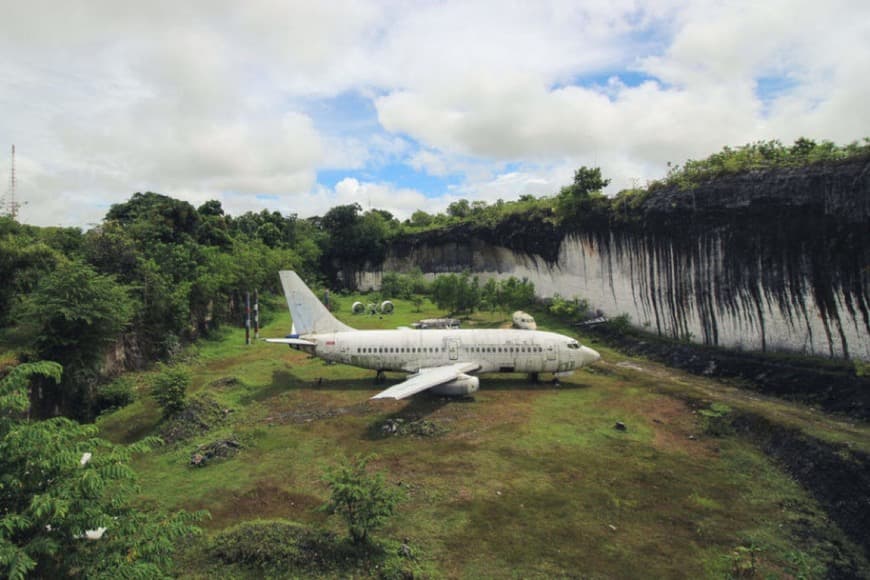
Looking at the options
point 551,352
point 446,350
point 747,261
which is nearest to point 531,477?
point 446,350

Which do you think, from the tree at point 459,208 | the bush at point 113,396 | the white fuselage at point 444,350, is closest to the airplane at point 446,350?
the white fuselage at point 444,350

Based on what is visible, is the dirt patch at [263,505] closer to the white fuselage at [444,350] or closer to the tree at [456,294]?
the white fuselage at [444,350]

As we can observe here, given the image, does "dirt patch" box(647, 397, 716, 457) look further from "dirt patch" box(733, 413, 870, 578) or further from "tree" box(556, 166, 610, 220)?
"tree" box(556, 166, 610, 220)

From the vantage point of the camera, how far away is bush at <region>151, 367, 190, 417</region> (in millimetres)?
20312

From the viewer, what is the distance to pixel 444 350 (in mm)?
25766

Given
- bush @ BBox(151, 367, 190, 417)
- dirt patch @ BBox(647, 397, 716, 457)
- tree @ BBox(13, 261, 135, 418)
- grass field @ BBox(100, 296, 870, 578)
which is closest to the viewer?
grass field @ BBox(100, 296, 870, 578)

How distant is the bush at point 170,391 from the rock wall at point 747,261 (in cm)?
3033

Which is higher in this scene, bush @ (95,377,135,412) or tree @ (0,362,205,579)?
tree @ (0,362,205,579)

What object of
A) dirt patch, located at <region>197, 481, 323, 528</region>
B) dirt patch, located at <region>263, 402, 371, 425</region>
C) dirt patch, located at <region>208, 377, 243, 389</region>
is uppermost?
dirt patch, located at <region>208, 377, 243, 389</region>

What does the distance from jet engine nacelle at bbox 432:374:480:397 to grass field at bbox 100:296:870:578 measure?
57cm

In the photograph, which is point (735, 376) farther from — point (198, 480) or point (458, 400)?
point (198, 480)

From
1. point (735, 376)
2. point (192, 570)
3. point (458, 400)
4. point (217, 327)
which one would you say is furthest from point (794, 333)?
point (217, 327)

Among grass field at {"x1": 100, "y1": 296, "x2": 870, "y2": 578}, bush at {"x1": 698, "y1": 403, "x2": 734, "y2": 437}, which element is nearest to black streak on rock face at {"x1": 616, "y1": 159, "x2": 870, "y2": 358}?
grass field at {"x1": 100, "y1": 296, "x2": 870, "y2": 578}

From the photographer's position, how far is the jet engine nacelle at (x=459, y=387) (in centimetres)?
2341
